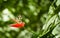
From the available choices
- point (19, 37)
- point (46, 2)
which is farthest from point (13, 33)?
point (46, 2)

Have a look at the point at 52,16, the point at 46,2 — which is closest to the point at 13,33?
the point at 46,2

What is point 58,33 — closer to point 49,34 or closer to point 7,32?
point 49,34

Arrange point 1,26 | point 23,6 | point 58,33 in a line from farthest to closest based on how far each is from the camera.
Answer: point 23,6
point 1,26
point 58,33

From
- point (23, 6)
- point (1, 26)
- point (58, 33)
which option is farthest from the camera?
point (23, 6)

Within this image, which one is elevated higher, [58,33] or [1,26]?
[1,26]

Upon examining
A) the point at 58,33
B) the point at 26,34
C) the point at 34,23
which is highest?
the point at 34,23

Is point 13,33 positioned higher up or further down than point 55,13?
higher up

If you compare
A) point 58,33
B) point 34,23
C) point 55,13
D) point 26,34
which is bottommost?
point 58,33

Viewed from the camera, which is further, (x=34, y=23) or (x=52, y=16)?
(x=34, y=23)

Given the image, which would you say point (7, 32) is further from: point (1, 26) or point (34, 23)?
point (34, 23)
